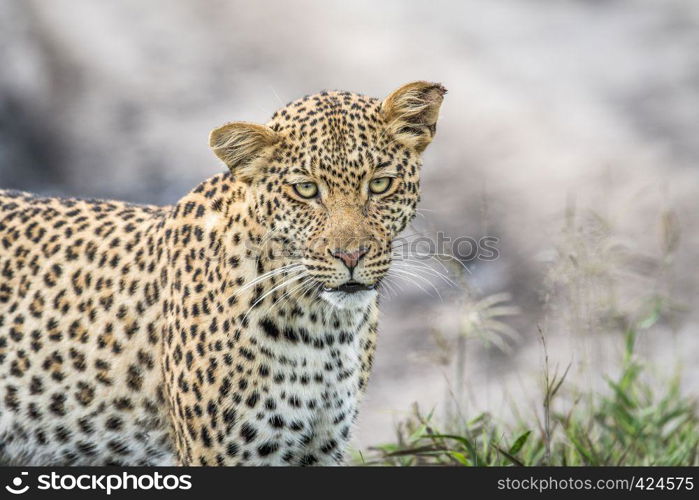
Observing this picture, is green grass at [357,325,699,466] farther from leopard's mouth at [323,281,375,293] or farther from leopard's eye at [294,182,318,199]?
leopard's eye at [294,182,318,199]

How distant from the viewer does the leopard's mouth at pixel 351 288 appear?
5453 mm

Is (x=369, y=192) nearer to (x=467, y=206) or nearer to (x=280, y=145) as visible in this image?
(x=280, y=145)

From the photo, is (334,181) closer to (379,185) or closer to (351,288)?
(379,185)

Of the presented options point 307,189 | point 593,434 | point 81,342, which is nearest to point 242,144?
point 307,189

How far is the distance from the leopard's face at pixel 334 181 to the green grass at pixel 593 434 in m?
1.87

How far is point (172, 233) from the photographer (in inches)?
249

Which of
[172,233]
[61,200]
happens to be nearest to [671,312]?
[172,233]

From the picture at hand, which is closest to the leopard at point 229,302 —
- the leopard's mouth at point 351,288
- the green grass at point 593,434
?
the leopard's mouth at point 351,288

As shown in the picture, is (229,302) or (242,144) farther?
(229,302)

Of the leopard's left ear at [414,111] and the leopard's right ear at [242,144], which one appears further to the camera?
the leopard's left ear at [414,111]

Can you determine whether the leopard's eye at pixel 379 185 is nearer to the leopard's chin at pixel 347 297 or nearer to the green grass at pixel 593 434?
the leopard's chin at pixel 347 297

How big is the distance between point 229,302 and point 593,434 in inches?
128

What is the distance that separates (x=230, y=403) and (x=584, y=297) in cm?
297

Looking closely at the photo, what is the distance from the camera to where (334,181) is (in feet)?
18.2
